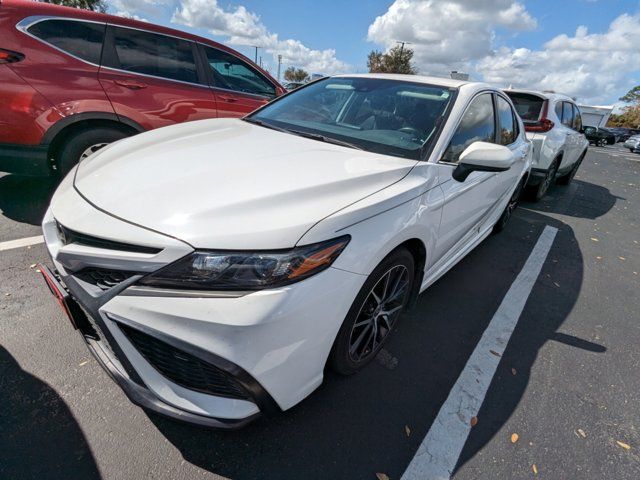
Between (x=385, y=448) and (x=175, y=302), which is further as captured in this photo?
(x=385, y=448)

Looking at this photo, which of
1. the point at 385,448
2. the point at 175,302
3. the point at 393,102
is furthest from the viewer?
the point at 393,102

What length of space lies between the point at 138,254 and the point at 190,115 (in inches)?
124

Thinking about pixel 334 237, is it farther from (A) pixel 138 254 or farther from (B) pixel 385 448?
(B) pixel 385 448

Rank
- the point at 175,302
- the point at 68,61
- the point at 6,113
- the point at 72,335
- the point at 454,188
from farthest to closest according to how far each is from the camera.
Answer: the point at 68,61 < the point at 6,113 < the point at 454,188 < the point at 72,335 < the point at 175,302

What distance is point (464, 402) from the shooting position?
200cm

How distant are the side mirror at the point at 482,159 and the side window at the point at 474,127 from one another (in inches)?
4.5

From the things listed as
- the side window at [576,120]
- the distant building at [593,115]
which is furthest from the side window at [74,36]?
the distant building at [593,115]

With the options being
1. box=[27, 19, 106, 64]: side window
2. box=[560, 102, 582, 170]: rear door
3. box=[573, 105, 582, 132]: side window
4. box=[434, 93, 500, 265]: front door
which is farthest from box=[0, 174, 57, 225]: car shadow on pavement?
box=[573, 105, 582, 132]: side window

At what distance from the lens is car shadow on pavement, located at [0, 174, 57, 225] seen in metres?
3.43

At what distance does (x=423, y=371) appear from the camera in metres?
2.19

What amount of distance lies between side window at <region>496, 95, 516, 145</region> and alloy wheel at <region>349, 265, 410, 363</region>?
2.07m

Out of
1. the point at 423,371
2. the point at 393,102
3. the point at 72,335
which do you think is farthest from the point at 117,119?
the point at 423,371

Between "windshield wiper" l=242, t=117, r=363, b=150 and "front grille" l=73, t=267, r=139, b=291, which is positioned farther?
"windshield wiper" l=242, t=117, r=363, b=150

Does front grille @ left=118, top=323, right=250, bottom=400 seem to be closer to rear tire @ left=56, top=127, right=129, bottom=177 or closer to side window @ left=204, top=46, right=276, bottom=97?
rear tire @ left=56, top=127, right=129, bottom=177
